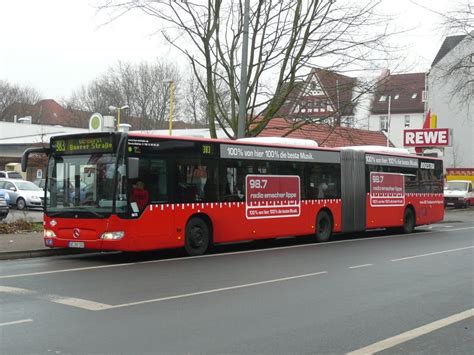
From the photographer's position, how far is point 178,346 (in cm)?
591

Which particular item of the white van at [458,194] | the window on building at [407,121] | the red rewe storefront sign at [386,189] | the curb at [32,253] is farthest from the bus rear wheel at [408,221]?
the window on building at [407,121]

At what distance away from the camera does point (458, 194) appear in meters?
41.6

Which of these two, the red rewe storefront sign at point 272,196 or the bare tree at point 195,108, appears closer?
the red rewe storefront sign at point 272,196

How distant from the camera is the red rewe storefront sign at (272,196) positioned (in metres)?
15.8

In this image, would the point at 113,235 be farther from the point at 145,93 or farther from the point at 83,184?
the point at 145,93

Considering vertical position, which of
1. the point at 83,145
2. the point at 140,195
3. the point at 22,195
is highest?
the point at 83,145

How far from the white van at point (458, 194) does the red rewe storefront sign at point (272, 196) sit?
27.6 meters

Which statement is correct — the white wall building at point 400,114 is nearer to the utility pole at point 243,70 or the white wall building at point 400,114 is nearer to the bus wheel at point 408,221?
the bus wheel at point 408,221

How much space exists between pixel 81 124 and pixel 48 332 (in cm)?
6325

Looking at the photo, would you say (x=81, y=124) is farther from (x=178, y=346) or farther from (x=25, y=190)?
(x=178, y=346)

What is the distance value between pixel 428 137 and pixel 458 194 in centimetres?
469

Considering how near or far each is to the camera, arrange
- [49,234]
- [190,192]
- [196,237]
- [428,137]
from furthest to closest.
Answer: [428,137]
[196,237]
[190,192]
[49,234]

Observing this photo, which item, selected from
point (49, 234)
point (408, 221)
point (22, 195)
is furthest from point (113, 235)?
point (22, 195)

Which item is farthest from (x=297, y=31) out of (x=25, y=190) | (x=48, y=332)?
(x=48, y=332)
